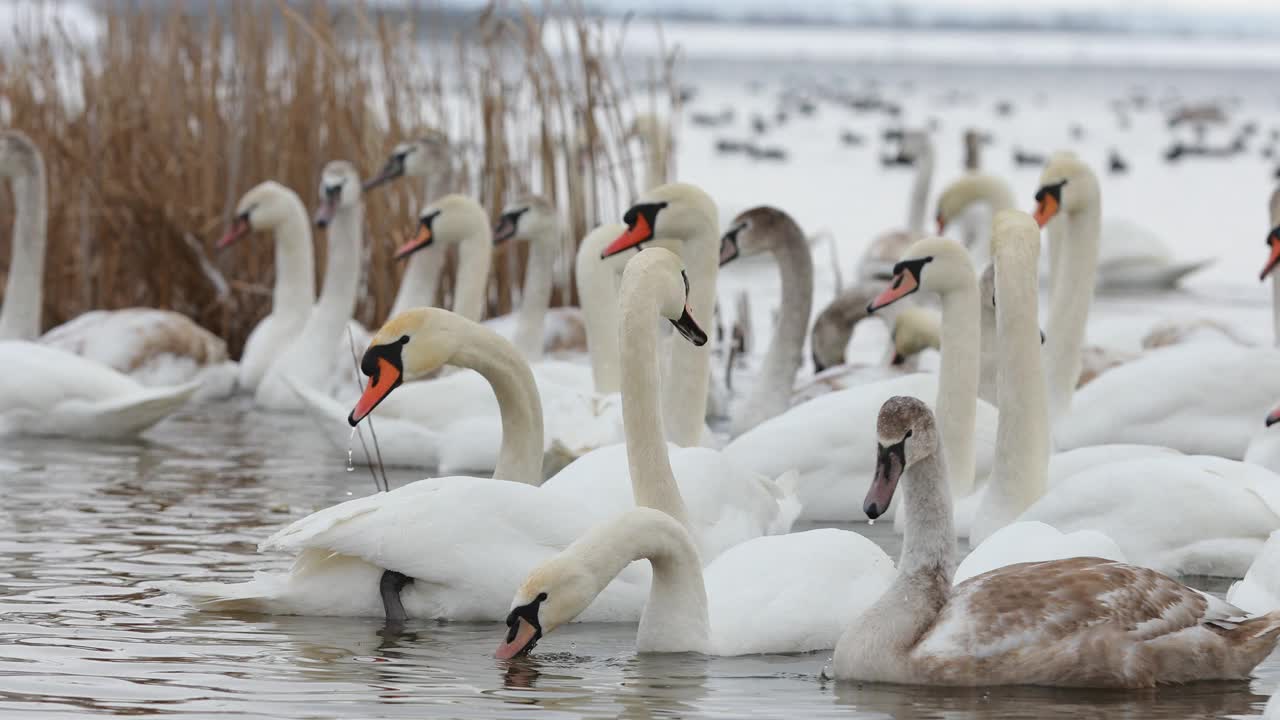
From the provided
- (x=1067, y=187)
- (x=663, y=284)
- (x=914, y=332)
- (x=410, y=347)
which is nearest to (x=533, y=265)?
(x=914, y=332)

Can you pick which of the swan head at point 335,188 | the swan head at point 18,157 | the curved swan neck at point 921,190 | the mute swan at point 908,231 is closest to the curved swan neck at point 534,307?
the swan head at point 335,188

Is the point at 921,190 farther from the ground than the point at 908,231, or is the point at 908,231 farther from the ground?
the point at 921,190

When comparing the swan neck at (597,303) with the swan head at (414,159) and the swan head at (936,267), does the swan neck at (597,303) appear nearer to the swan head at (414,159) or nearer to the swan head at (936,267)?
the swan head at (936,267)

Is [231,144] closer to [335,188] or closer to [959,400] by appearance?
[335,188]

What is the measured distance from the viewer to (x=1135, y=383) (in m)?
9.34

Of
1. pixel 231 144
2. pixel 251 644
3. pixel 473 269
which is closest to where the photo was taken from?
pixel 251 644

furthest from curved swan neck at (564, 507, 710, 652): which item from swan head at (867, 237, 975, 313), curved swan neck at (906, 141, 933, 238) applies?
curved swan neck at (906, 141, 933, 238)

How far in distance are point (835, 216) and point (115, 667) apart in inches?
773

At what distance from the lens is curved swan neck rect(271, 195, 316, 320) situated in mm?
12102

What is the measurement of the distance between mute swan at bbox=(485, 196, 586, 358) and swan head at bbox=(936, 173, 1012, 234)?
2.48 meters

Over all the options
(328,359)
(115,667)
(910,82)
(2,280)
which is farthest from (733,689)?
(910,82)

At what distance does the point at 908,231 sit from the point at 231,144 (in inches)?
219

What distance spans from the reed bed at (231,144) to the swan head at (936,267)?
14.3 ft

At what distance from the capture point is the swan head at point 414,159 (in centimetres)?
1220
